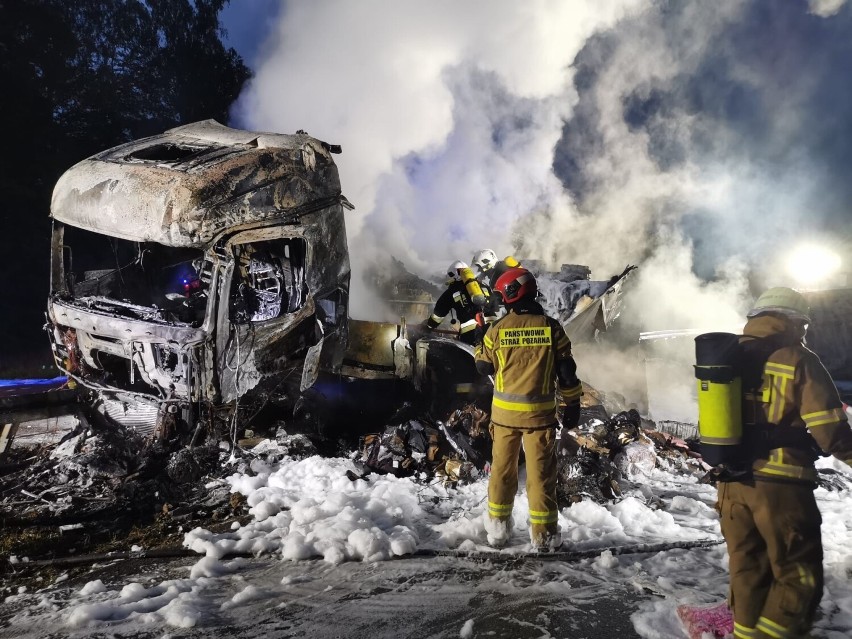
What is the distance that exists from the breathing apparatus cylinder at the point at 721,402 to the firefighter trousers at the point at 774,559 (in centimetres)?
21

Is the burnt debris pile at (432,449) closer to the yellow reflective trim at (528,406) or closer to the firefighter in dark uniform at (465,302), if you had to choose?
the firefighter in dark uniform at (465,302)

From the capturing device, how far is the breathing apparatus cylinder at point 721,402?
1.97 m

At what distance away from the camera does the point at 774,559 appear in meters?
1.95

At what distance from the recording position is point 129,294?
601 cm

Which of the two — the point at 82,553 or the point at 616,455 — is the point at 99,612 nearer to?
the point at 82,553

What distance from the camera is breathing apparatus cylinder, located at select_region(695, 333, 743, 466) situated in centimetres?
197

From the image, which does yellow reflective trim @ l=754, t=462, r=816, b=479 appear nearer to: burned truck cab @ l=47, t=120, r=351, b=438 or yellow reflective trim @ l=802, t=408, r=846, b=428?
yellow reflective trim @ l=802, t=408, r=846, b=428

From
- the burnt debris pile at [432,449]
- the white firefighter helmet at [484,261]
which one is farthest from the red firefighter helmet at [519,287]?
the white firefighter helmet at [484,261]

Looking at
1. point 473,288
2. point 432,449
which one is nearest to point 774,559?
point 432,449

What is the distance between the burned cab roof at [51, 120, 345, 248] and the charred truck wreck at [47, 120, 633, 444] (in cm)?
1

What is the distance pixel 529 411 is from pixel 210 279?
10.9 ft

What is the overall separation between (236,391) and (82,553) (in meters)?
1.60

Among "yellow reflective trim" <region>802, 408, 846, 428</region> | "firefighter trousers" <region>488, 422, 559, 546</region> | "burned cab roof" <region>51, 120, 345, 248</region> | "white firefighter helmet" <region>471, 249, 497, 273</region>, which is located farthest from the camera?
"white firefighter helmet" <region>471, 249, 497, 273</region>

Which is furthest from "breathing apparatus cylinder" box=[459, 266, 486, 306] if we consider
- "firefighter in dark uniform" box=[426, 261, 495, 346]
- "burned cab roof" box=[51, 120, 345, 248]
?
"burned cab roof" box=[51, 120, 345, 248]
